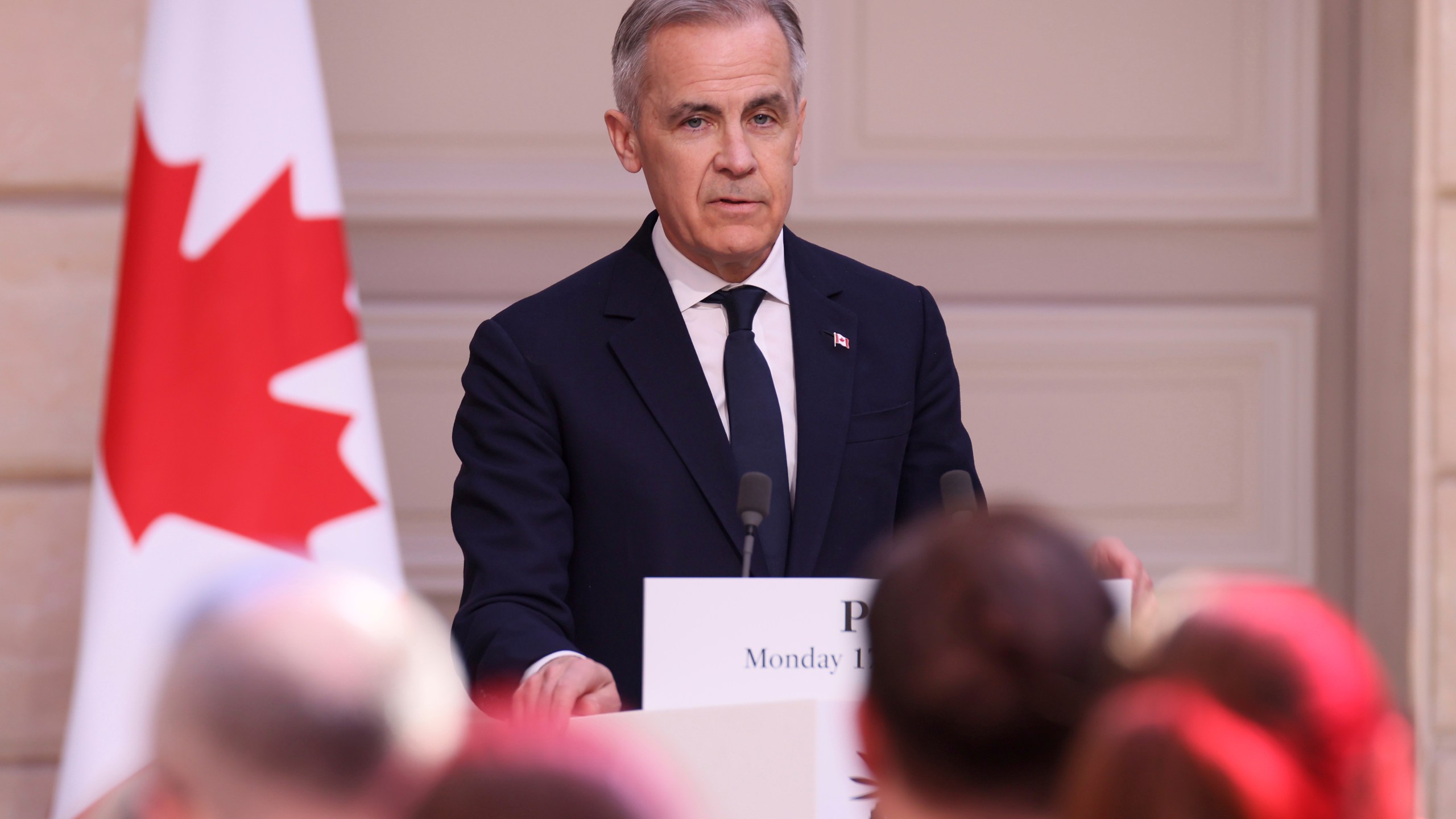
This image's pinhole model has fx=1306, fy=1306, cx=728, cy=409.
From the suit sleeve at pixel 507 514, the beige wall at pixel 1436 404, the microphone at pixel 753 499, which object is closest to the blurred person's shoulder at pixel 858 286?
the suit sleeve at pixel 507 514

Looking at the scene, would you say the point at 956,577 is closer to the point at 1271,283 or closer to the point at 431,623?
the point at 431,623

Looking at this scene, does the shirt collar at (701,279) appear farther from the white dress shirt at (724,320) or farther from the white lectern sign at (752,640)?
the white lectern sign at (752,640)

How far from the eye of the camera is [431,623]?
13.7 inches

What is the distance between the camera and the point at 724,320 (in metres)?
1.95

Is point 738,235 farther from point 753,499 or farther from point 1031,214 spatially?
point 1031,214

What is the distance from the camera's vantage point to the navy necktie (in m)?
1.75

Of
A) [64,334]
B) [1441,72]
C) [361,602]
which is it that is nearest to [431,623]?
[361,602]

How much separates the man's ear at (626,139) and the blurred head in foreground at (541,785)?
1718 mm

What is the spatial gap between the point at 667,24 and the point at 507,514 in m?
0.74

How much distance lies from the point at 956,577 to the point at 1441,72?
2.78 m

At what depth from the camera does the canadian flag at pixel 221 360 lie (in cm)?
210

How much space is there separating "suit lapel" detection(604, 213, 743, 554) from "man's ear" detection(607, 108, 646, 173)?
0.43 feet

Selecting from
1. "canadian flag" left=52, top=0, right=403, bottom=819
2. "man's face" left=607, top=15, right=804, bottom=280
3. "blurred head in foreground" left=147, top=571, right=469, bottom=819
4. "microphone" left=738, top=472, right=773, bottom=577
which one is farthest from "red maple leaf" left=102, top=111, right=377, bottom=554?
"blurred head in foreground" left=147, top=571, right=469, bottom=819

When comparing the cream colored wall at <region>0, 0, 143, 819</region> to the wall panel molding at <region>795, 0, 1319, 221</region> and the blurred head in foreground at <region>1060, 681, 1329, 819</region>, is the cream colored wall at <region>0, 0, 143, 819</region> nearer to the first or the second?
the wall panel molding at <region>795, 0, 1319, 221</region>
